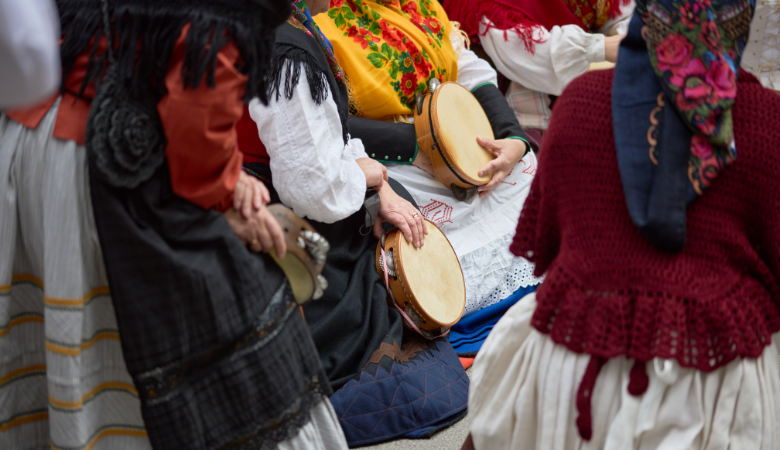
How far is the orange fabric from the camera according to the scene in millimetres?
1087

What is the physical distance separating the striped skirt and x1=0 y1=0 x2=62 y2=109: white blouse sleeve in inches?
16.4

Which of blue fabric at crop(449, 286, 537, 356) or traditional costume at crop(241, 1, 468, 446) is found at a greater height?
traditional costume at crop(241, 1, 468, 446)

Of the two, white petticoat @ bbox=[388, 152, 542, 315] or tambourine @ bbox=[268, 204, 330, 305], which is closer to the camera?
tambourine @ bbox=[268, 204, 330, 305]

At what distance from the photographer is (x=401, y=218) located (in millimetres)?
2262

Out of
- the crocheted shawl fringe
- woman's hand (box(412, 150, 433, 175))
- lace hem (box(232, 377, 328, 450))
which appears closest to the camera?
lace hem (box(232, 377, 328, 450))

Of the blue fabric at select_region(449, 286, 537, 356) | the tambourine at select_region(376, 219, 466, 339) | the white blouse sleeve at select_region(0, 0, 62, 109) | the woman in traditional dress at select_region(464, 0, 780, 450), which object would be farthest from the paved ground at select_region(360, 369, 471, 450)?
the white blouse sleeve at select_region(0, 0, 62, 109)

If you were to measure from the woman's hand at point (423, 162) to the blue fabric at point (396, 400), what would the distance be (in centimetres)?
88

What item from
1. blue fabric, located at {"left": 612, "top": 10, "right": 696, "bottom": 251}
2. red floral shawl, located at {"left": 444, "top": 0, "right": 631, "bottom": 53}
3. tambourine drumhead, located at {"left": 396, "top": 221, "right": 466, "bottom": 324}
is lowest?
tambourine drumhead, located at {"left": 396, "top": 221, "right": 466, "bottom": 324}

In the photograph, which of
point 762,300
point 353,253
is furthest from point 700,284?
point 353,253

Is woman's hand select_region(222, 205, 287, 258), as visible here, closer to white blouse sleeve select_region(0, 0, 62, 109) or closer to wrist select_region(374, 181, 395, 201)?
white blouse sleeve select_region(0, 0, 62, 109)

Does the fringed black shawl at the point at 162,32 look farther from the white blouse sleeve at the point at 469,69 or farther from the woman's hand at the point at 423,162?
the white blouse sleeve at the point at 469,69

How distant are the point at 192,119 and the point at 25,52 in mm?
389

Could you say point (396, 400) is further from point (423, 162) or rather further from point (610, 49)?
point (610, 49)

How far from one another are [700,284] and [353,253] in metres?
1.30
